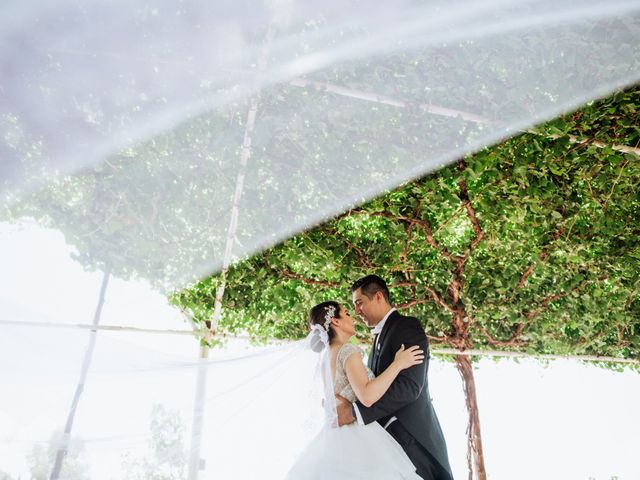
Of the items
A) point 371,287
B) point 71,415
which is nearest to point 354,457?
point 371,287

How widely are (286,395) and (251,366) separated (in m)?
0.39

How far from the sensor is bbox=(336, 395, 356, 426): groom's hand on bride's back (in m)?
2.85

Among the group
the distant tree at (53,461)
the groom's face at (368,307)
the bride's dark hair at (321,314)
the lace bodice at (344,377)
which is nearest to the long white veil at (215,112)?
the distant tree at (53,461)

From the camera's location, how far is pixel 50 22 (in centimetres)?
296

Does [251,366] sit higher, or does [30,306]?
[30,306]

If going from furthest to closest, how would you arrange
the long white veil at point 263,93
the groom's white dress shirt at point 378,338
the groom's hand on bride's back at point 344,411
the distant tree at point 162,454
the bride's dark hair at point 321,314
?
the bride's dark hair at point 321,314
the distant tree at point 162,454
the long white veil at point 263,93
the groom's hand on bride's back at point 344,411
the groom's white dress shirt at point 378,338

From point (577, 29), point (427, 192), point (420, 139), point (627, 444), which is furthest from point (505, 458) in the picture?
point (577, 29)

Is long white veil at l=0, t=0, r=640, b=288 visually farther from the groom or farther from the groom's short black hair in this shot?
the groom

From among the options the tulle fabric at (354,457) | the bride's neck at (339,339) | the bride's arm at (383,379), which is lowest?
the tulle fabric at (354,457)

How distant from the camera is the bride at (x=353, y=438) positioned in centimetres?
256

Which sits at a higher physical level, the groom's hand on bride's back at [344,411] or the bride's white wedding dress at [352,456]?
the groom's hand on bride's back at [344,411]

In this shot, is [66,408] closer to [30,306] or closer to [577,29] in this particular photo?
[30,306]

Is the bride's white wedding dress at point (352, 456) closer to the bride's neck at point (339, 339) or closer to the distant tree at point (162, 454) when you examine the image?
the bride's neck at point (339, 339)

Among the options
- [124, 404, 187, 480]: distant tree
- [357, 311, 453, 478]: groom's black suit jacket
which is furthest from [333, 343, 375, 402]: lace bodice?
[124, 404, 187, 480]: distant tree
